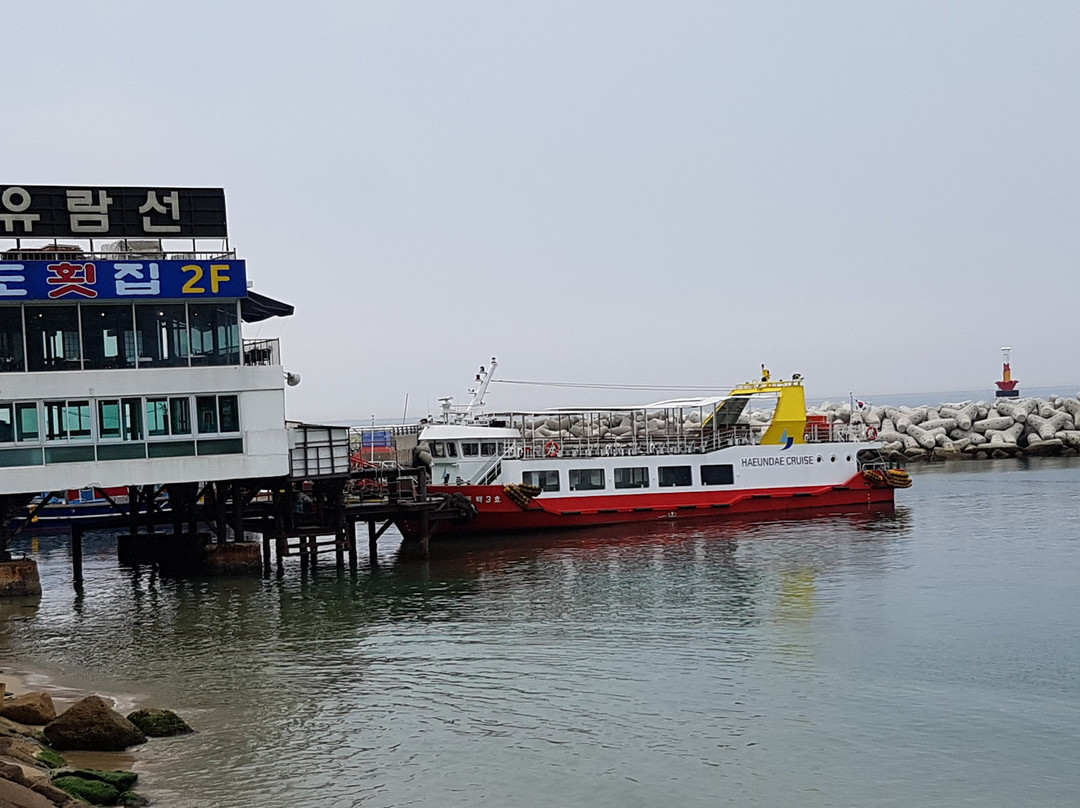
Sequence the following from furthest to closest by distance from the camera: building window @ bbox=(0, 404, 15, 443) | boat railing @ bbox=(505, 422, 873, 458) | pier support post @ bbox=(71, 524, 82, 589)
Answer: boat railing @ bbox=(505, 422, 873, 458) < pier support post @ bbox=(71, 524, 82, 589) < building window @ bbox=(0, 404, 15, 443)

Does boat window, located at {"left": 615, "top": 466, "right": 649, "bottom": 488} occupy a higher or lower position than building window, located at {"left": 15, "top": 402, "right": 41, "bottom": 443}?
lower

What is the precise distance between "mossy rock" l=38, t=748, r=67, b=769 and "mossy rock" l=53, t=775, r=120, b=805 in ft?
1.95

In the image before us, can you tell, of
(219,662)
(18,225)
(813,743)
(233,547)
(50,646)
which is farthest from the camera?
(233,547)

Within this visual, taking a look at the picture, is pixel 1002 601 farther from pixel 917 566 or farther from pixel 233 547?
pixel 233 547

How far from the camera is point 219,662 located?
2544 cm

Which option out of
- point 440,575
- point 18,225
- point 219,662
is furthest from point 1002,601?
point 18,225

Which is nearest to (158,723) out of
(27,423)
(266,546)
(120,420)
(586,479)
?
(120,420)

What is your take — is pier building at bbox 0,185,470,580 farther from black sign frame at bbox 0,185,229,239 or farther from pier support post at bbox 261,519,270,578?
pier support post at bbox 261,519,270,578

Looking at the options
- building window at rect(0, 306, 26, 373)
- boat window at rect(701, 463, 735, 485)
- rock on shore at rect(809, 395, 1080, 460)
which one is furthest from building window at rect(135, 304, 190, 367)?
rock on shore at rect(809, 395, 1080, 460)

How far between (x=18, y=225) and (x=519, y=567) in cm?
1781

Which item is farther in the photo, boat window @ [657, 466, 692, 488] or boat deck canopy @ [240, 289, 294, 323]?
boat window @ [657, 466, 692, 488]

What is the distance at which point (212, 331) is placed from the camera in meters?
34.1

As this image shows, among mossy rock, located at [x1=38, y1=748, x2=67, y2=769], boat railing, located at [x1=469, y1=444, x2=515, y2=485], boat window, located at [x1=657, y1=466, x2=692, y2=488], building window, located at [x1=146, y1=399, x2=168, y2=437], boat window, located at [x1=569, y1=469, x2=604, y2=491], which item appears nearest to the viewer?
mossy rock, located at [x1=38, y1=748, x2=67, y2=769]

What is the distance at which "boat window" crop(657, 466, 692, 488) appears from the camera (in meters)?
49.5
